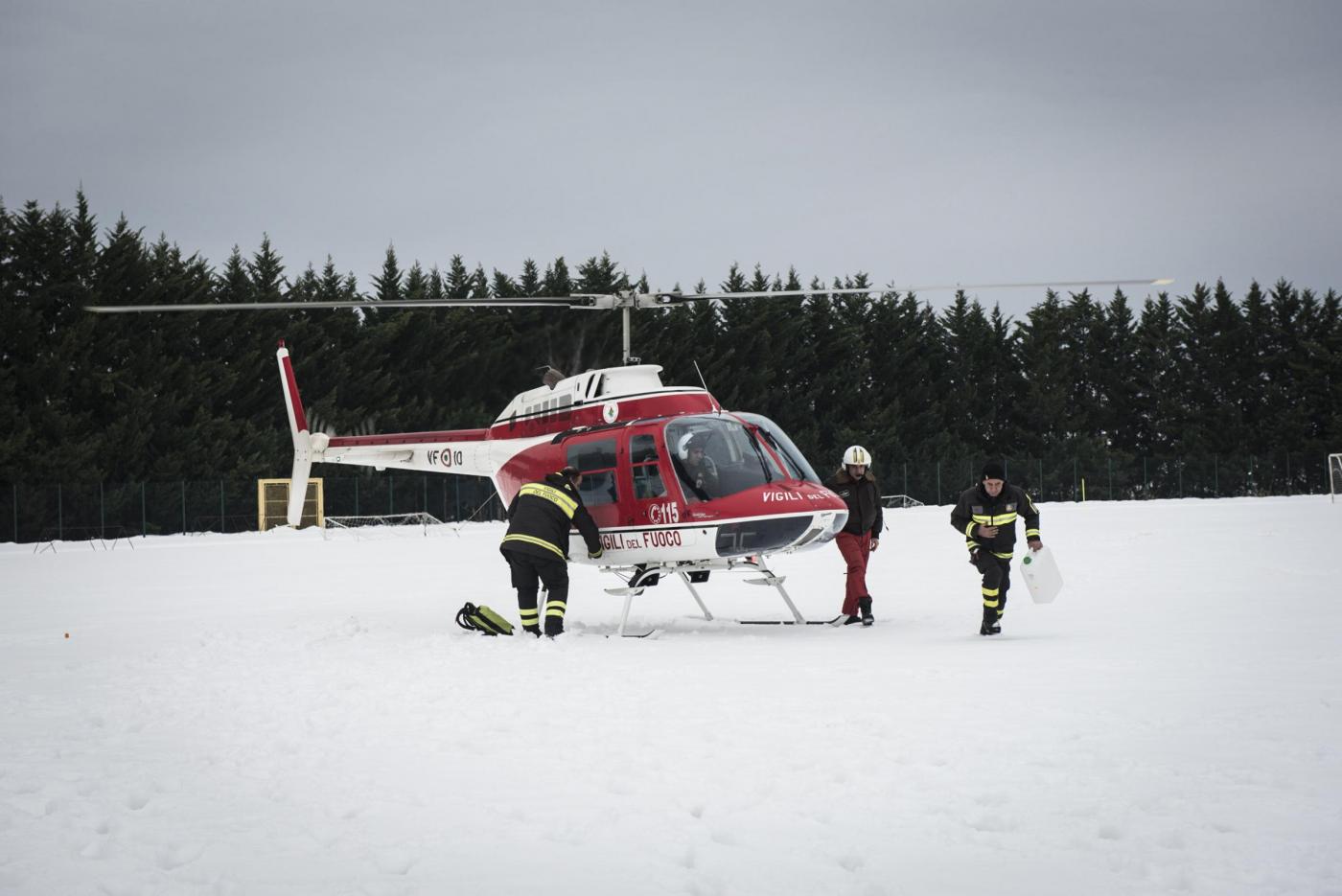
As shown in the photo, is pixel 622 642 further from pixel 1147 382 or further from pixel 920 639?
pixel 1147 382

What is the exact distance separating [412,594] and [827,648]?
842 cm

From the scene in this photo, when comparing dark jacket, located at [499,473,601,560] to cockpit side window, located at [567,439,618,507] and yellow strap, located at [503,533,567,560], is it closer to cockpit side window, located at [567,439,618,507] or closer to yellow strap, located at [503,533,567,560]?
yellow strap, located at [503,533,567,560]

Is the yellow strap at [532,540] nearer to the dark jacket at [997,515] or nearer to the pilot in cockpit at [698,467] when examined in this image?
the pilot in cockpit at [698,467]

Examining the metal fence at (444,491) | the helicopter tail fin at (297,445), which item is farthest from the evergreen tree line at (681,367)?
the helicopter tail fin at (297,445)

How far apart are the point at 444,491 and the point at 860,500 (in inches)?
1408

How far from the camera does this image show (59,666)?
10.2m

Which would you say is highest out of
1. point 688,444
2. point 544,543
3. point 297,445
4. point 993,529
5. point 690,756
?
point 297,445

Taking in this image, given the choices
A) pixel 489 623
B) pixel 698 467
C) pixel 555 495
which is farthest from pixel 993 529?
pixel 489 623

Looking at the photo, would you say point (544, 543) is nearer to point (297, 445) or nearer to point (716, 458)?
point (716, 458)

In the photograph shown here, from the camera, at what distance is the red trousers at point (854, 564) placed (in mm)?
12938

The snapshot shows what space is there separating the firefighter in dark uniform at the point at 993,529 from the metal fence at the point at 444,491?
108ft

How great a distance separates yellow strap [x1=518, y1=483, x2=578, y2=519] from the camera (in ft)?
40.2

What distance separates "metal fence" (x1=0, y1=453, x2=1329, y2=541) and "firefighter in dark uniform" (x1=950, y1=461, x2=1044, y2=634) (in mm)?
33049

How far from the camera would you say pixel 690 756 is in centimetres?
641
